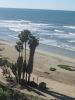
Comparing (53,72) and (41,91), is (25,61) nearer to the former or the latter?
(41,91)

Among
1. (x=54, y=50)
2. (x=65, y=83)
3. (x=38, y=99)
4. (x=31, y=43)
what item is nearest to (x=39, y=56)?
(x=54, y=50)

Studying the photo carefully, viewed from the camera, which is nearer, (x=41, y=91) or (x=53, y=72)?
(x=41, y=91)

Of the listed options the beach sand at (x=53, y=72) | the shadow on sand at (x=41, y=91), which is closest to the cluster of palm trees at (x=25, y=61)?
the shadow on sand at (x=41, y=91)

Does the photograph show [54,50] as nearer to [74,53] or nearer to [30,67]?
[74,53]

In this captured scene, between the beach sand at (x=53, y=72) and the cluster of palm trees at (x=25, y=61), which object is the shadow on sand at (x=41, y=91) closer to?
the beach sand at (x=53, y=72)

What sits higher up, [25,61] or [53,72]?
[25,61]

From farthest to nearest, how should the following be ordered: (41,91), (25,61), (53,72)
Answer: (53,72) → (25,61) → (41,91)

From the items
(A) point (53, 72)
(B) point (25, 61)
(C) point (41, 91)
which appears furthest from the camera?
(A) point (53, 72)

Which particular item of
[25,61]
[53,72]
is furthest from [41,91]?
[53,72]

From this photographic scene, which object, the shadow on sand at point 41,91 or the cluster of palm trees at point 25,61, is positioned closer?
the shadow on sand at point 41,91
